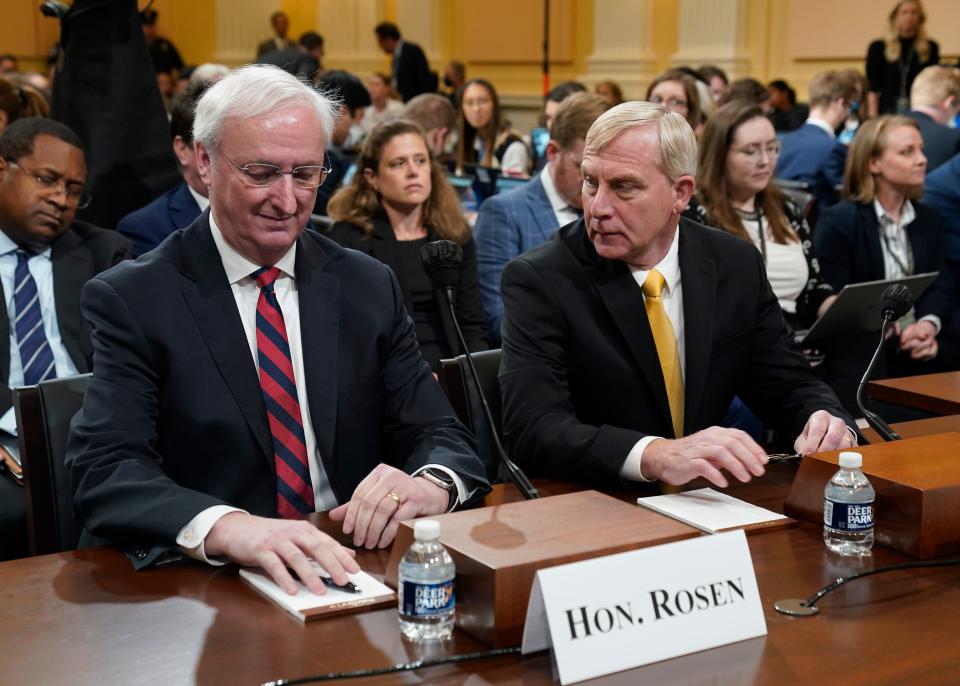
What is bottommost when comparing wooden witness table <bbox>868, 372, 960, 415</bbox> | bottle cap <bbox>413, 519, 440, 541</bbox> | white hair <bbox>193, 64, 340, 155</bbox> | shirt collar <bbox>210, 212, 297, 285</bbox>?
wooden witness table <bbox>868, 372, 960, 415</bbox>

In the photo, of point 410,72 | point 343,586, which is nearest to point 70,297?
point 343,586

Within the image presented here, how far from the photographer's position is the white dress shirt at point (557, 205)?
3.98 meters

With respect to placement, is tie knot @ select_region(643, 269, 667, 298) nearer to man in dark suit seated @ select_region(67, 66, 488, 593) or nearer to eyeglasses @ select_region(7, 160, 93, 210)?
man in dark suit seated @ select_region(67, 66, 488, 593)

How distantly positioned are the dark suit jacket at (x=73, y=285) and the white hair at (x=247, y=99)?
1.21 meters

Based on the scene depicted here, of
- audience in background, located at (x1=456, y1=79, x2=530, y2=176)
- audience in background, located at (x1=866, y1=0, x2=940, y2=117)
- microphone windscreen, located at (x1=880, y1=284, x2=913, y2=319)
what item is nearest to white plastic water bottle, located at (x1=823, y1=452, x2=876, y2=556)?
microphone windscreen, located at (x1=880, y1=284, x2=913, y2=319)

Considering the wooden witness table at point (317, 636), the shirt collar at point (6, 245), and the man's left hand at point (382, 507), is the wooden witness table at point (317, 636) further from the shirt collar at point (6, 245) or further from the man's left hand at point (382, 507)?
the shirt collar at point (6, 245)

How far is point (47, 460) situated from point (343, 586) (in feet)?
2.63

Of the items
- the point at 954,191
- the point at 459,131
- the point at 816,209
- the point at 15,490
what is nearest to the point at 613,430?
the point at 15,490

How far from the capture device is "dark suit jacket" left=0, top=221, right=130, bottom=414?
2.98m

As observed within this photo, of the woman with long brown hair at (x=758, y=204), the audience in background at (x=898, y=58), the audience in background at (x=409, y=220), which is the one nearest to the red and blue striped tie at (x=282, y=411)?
the audience in background at (x=409, y=220)

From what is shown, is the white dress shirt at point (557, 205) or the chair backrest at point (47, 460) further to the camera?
the white dress shirt at point (557, 205)

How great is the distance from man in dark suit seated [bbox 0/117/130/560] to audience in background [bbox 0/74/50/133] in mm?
1196

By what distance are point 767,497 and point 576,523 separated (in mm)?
550

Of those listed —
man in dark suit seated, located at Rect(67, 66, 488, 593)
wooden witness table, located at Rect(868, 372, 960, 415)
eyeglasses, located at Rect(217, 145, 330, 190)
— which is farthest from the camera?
wooden witness table, located at Rect(868, 372, 960, 415)
